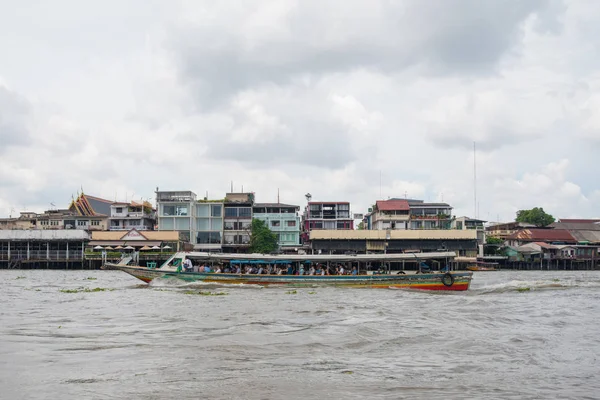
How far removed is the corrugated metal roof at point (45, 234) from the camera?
194 feet

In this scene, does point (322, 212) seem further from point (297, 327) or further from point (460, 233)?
point (297, 327)

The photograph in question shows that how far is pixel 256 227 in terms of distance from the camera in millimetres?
61344

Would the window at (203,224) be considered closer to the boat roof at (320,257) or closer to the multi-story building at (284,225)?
the multi-story building at (284,225)

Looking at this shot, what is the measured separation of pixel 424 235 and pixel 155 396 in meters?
56.4

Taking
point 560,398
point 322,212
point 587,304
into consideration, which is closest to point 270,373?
point 560,398

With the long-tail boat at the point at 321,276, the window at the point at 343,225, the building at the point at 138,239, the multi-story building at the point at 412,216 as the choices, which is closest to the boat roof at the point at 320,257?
the long-tail boat at the point at 321,276

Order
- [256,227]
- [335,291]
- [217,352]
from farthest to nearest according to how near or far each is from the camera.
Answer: [256,227] < [335,291] < [217,352]

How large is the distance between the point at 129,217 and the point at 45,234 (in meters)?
8.73

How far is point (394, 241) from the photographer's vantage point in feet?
205

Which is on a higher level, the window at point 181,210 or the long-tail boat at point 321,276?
the window at point 181,210

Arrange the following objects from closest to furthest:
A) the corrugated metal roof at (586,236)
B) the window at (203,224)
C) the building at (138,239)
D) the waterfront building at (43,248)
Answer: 1. the building at (138,239)
2. the waterfront building at (43,248)
3. the window at (203,224)
4. the corrugated metal roof at (586,236)

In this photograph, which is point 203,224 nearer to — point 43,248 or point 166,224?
point 166,224

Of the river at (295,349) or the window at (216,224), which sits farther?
the window at (216,224)

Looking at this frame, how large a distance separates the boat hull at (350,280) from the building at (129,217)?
39.3 m
